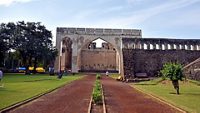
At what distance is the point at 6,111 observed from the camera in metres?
9.10

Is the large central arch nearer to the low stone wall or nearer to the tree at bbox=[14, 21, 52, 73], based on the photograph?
the tree at bbox=[14, 21, 52, 73]

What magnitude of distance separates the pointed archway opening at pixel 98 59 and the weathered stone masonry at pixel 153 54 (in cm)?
2699

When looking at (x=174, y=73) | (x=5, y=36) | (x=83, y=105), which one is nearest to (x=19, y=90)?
(x=83, y=105)

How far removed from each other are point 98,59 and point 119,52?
33.1 ft

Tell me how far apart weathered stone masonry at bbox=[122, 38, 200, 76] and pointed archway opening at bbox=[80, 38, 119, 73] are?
26986 millimetres

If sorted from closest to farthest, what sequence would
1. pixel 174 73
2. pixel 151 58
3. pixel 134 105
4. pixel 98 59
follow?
pixel 134 105 → pixel 174 73 → pixel 151 58 → pixel 98 59

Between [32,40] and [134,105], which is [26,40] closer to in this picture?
[32,40]

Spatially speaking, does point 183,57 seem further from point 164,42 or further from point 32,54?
point 32,54

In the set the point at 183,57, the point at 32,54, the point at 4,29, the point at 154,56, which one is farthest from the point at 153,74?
the point at 4,29

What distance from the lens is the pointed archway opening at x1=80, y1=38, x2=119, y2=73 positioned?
73.7 m

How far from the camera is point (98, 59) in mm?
75250

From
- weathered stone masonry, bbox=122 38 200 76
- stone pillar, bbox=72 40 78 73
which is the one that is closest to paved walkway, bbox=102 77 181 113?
weathered stone masonry, bbox=122 38 200 76

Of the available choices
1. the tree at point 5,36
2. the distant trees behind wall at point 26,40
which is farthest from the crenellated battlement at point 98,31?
the tree at point 5,36

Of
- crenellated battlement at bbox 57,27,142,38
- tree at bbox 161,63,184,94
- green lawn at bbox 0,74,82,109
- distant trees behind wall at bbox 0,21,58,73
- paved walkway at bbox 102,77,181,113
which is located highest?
crenellated battlement at bbox 57,27,142,38
